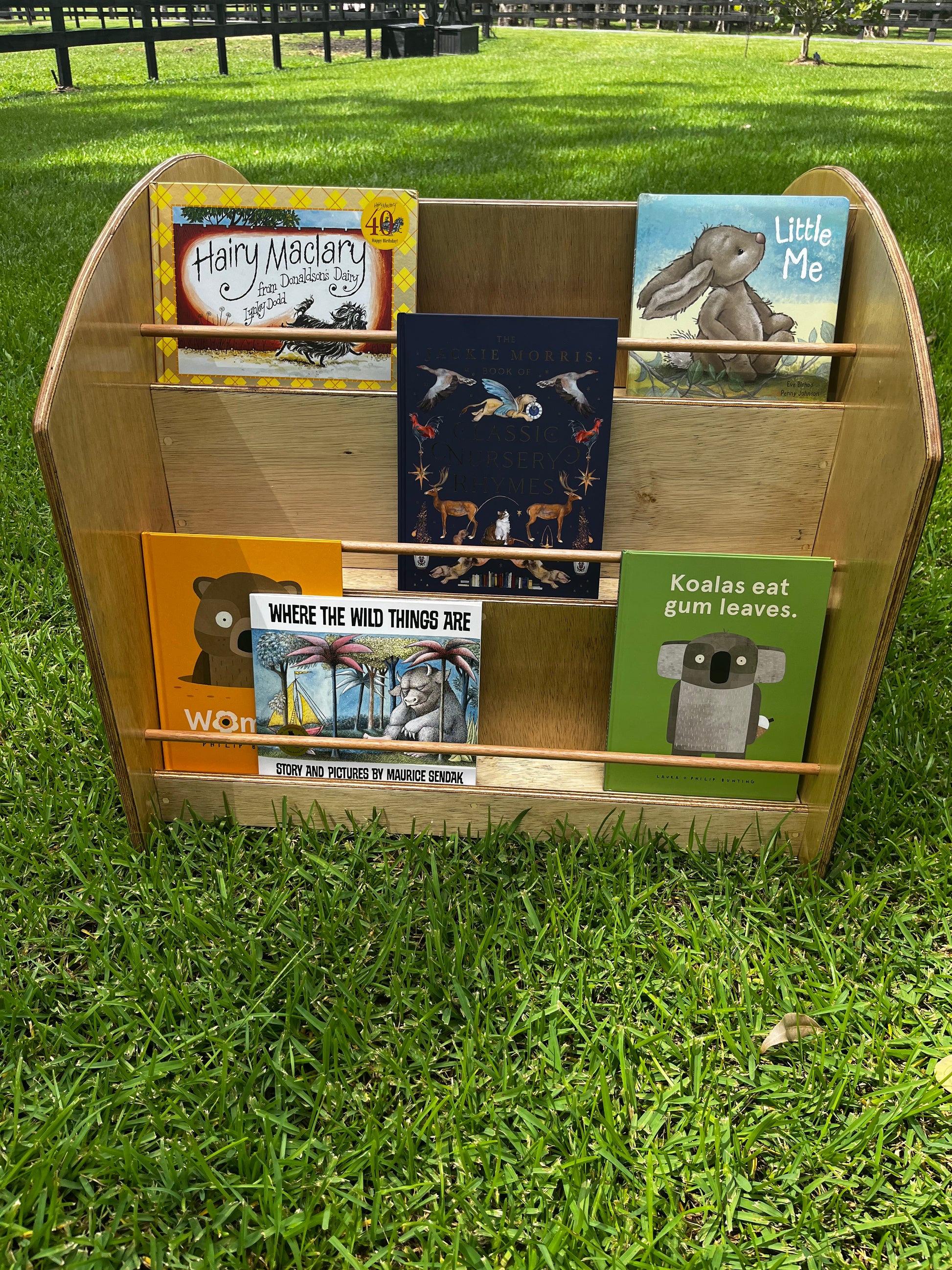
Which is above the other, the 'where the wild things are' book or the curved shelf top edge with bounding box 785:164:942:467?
the curved shelf top edge with bounding box 785:164:942:467

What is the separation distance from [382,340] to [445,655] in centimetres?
46

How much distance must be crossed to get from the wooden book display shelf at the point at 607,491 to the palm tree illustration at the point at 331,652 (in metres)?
0.16

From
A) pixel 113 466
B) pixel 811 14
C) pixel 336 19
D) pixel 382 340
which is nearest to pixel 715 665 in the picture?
pixel 382 340

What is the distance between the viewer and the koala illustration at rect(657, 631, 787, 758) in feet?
4.58

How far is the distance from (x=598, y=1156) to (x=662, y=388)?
1150mm

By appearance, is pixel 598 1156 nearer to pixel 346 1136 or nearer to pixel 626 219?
pixel 346 1136

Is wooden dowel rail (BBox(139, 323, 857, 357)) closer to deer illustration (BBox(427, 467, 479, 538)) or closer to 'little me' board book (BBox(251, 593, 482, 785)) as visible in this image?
deer illustration (BBox(427, 467, 479, 538))

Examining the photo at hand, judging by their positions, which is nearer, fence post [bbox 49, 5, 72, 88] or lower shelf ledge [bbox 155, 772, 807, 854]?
lower shelf ledge [bbox 155, 772, 807, 854]

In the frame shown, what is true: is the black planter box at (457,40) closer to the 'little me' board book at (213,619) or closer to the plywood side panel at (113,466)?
the plywood side panel at (113,466)

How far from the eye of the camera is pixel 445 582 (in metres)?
1.55

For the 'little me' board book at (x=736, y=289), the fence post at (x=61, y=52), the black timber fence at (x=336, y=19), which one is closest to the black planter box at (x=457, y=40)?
the black timber fence at (x=336, y=19)

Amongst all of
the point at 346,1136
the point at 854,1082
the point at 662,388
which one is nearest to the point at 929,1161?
the point at 854,1082

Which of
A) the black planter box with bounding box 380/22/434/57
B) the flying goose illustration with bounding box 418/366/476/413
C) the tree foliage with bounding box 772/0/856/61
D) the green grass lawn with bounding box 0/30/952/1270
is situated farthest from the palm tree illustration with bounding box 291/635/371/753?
the tree foliage with bounding box 772/0/856/61

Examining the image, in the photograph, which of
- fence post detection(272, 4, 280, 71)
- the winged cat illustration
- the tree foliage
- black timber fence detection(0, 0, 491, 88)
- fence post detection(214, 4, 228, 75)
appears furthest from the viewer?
the tree foliage
